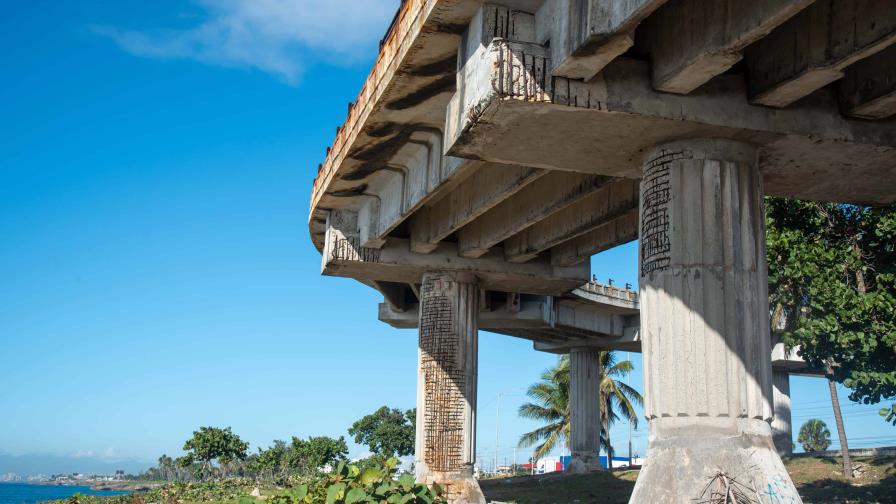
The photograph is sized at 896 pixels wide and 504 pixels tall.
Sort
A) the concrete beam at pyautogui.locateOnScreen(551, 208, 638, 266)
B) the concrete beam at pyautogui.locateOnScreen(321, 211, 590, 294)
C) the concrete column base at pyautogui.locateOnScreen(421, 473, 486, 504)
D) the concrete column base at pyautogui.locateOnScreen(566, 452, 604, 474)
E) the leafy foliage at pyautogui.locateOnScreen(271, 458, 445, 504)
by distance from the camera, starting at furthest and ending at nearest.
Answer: the concrete column base at pyautogui.locateOnScreen(566, 452, 604, 474), the concrete beam at pyautogui.locateOnScreen(321, 211, 590, 294), the concrete column base at pyautogui.locateOnScreen(421, 473, 486, 504), the concrete beam at pyautogui.locateOnScreen(551, 208, 638, 266), the leafy foliage at pyautogui.locateOnScreen(271, 458, 445, 504)

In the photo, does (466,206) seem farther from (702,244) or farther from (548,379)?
(548,379)

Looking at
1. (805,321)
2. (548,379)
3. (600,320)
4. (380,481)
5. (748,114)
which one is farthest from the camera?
(548,379)

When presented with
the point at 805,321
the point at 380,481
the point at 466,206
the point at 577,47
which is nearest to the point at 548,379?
the point at 805,321

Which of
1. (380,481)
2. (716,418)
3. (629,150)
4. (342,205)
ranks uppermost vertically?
(342,205)

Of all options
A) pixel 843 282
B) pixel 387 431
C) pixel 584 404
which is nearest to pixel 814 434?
pixel 387 431

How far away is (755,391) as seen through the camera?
30.4 feet

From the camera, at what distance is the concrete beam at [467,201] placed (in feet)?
48.6

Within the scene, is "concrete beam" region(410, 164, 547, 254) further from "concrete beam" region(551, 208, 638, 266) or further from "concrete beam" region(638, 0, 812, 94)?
"concrete beam" region(638, 0, 812, 94)

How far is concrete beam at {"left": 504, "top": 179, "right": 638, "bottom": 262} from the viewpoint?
15.8 meters

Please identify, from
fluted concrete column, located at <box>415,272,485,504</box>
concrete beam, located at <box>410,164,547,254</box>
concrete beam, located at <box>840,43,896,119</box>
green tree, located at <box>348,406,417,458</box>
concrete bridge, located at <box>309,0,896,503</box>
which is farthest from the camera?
green tree, located at <box>348,406,417,458</box>

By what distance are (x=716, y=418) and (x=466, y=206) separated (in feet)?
28.8

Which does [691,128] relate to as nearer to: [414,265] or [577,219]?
[577,219]

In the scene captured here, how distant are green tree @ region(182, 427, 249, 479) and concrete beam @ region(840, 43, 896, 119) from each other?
4941cm

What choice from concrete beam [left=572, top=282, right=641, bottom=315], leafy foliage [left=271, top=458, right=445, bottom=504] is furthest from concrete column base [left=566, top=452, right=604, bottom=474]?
leafy foliage [left=271, top=458, right=445, bottom=504]
